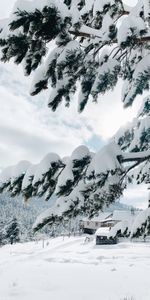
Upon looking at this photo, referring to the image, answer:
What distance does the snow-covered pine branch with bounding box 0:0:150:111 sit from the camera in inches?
141

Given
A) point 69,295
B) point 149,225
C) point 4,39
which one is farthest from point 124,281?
point 4,39

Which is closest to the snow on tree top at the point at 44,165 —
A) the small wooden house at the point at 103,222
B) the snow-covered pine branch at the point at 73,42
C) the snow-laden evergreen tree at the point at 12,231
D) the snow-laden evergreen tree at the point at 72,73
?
the snow-laden evergreen tree at the point at 72,73

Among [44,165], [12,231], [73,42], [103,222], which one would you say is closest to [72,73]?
[73,42]

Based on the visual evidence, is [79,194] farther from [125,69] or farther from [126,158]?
[125,69]

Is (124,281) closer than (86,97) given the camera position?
No

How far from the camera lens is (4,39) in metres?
3.91

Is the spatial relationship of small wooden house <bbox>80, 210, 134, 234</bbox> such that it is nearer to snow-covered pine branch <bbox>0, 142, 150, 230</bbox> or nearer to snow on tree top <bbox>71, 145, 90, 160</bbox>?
snow-covered pine branch <bbox>0, 142, 150, 230</bbox>

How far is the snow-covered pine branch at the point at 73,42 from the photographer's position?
141 inches

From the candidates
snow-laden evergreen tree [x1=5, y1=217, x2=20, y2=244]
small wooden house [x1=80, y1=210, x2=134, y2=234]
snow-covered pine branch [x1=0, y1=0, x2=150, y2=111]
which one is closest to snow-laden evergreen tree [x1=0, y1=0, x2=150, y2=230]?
snow-covered pine branch [x1=0, y1=0, x2=150, y2=111]

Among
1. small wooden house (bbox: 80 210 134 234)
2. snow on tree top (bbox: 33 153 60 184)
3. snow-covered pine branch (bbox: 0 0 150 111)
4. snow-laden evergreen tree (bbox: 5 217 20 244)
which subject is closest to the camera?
snow-covered pine branch (bbox: 0 0 150 111)

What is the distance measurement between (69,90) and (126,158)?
4.22ft

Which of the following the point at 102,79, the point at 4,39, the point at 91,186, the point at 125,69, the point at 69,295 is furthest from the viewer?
the point at 69,295

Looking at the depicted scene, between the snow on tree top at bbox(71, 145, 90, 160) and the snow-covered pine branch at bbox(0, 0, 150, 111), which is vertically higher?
the snow-covered pine branch at bbox(0, 0, 150, 111)

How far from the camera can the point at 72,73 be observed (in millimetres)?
4699
